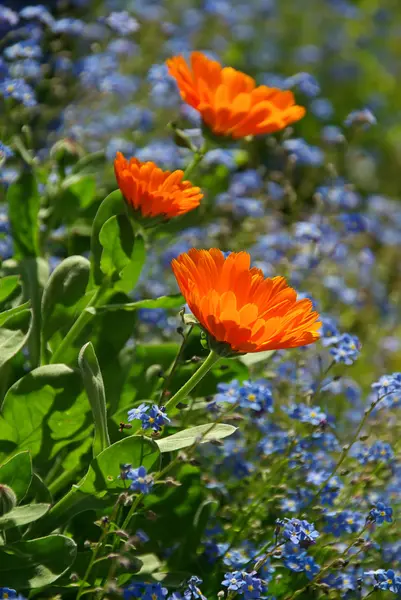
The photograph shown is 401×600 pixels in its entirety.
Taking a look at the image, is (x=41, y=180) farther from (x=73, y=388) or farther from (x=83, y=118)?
(x=83, y=118)

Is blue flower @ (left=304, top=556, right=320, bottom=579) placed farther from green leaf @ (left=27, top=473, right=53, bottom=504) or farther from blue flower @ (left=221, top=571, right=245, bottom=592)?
green leaf @ (left=27, top=473, right=53, bottom=504)

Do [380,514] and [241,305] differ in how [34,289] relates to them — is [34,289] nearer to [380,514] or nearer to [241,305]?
[241,305]

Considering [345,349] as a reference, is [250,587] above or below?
below

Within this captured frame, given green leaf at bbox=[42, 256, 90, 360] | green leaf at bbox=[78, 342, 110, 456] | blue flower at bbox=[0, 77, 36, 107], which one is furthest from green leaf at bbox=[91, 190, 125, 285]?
blue flower at bbox=[0, 77, 36, 107]

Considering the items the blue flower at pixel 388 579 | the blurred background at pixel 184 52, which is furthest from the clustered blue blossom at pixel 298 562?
the blurred background at pixel 184 52

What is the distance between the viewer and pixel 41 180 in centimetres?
223

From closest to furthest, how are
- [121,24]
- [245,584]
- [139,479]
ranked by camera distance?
1. [139,479]
2. [245,584]
3. [121,24]

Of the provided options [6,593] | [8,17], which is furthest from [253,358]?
[8,17]

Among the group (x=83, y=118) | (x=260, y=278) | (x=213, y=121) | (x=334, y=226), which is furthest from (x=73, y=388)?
(x=83, y=118)

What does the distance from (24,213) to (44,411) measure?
1.70ft

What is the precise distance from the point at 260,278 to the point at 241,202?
1.34 metres

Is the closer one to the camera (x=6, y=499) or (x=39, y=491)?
(x=6, y=499)

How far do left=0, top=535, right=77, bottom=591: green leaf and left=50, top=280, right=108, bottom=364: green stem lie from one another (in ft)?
1.13

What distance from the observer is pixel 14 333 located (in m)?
1.57
